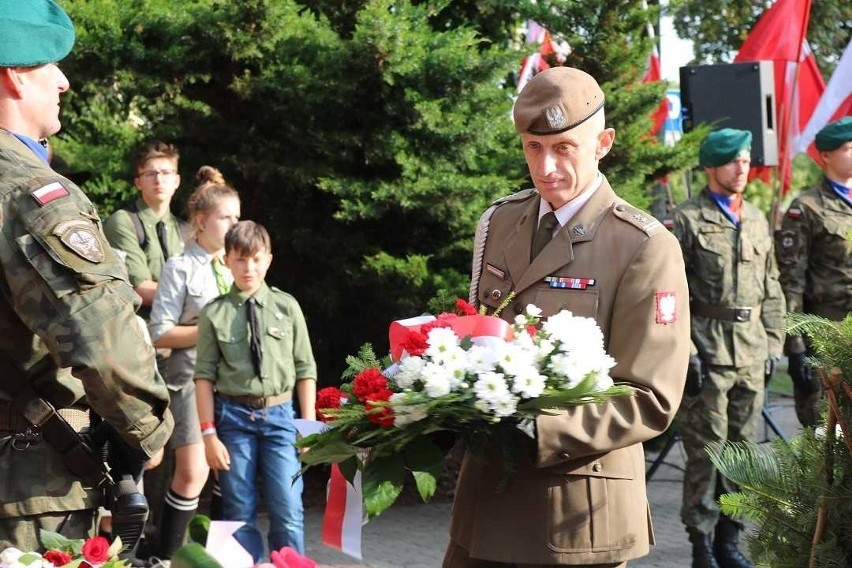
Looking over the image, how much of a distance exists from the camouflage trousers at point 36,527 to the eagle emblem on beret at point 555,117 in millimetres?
1676

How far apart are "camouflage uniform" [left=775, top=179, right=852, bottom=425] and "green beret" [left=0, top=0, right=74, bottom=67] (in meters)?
5.58

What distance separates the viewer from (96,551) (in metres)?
2.71

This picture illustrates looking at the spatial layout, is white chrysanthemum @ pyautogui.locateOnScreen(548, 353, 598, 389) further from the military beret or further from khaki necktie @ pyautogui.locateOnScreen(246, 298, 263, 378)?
khaki necktie @ pyautogui.locateOnScreen(246, 298, 263, 378)

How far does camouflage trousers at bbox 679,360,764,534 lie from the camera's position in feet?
21.5

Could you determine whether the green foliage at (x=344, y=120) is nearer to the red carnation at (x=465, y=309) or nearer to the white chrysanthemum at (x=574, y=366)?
the red carnation at (x=465, y=309)

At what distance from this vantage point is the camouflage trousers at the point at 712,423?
656 cm

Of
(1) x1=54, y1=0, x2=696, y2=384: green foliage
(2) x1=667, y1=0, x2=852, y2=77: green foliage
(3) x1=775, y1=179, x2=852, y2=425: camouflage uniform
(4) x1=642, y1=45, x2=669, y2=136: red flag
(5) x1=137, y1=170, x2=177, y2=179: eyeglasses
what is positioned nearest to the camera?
(5) x1=137, y1=170, x2=177, y2=179: eyeglasses

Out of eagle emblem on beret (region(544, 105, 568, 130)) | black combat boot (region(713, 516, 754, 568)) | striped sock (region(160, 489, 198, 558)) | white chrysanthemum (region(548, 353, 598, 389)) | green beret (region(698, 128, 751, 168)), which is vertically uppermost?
eagle emblem on beret (region(544, 105, 568, 130))

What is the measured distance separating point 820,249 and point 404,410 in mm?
5640

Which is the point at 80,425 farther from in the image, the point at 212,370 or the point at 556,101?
the point at 212,370

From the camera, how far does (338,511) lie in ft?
10.2

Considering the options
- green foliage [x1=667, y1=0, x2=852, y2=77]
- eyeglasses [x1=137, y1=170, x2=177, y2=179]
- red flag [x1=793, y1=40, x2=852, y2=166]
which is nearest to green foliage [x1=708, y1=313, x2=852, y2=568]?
eyeglasses [x1=137, y1=170, x2=177, y2=179]

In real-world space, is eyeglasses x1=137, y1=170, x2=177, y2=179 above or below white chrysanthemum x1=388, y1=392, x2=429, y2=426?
above

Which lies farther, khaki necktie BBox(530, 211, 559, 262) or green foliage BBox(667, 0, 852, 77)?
green foliage BBox(667, 0, 852, 77)
